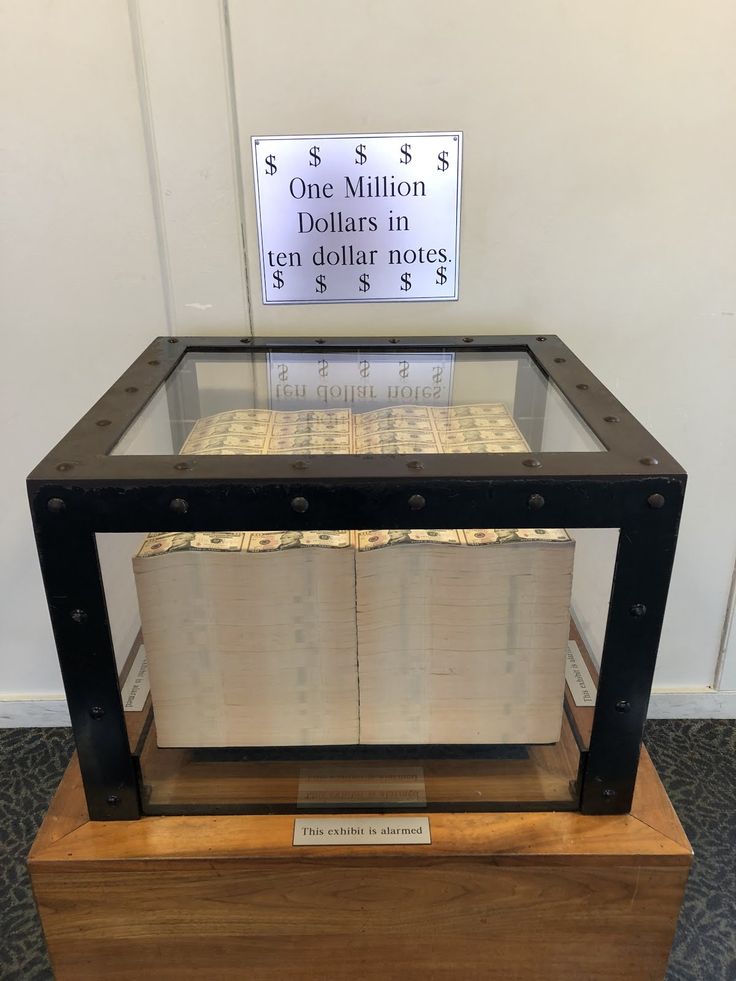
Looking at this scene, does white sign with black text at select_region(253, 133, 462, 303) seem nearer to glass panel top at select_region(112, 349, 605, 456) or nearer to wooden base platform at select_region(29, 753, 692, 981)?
glass panel top at select_region(112, 349, 605, 456)

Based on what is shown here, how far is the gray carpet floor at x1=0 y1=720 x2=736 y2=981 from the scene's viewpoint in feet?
3.59

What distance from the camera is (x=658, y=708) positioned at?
4.83 ft

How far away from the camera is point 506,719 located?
0.78 metres

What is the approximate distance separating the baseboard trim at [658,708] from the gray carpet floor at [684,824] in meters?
0.02

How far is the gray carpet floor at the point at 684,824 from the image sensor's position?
1094 mm

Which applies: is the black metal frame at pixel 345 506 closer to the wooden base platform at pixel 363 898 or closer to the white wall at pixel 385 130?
the wooden base platform at pixel 363 898

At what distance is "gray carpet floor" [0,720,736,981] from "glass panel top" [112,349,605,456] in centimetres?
80

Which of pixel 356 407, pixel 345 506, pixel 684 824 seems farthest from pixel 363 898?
pixel 684 824

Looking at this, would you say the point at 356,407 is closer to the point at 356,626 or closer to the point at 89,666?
the point at 356,626

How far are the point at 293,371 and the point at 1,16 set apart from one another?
1.86 feet

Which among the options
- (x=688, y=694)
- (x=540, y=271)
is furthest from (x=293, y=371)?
(x=688, y=694)

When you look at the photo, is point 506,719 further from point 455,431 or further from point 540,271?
point 540,271

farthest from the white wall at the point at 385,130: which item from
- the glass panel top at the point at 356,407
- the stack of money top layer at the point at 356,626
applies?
the stack of money top layer at the point at 356,626

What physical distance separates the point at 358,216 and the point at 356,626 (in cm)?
60
